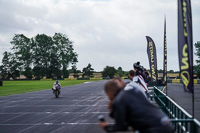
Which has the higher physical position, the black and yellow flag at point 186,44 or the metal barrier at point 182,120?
the black and yellow flag at point 186,44

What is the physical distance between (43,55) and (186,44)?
106 meters

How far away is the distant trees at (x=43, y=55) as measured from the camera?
339 feet

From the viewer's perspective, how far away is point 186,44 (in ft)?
16.7

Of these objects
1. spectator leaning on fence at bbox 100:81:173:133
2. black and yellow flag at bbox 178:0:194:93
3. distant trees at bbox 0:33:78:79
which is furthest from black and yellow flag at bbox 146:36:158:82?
distant trees at bbox 0:33:78:79

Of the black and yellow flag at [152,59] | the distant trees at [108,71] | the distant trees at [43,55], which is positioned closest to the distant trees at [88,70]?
the distant trees at [108,71]

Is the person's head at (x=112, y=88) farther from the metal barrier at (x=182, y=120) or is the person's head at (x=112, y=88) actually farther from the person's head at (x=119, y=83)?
the metal barrier at (x=182, y=120)

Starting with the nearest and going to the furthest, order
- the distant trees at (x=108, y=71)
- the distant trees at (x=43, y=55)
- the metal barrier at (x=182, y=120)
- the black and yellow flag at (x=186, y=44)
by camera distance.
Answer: the metal barrier at (x=182, y=120)
the black and yellow flag at (x=186, y=44)
the distant trees at (x=43, y=55)
the distant trees at (x=108, y=71)

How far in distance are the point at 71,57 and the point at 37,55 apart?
48.1 ft

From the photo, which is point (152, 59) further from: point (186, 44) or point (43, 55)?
point (43, 55)

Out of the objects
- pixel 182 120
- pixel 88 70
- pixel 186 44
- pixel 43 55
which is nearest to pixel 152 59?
pixel 186 44

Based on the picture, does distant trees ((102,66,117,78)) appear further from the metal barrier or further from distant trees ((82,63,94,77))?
the metal barrier

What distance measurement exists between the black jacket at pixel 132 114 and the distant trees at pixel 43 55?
101 m

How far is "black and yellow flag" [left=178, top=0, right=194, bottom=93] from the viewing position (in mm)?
5041

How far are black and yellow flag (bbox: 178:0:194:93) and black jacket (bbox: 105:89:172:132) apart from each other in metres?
2.16
